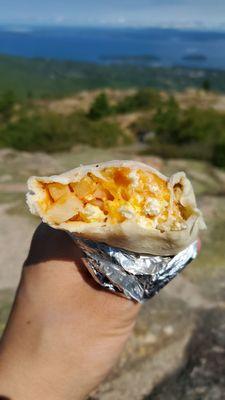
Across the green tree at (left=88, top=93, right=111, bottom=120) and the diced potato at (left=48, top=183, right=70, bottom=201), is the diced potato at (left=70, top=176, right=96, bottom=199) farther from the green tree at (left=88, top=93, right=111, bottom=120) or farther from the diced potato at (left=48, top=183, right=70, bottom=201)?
the green tree at (left=88, top=93, right=111, bottom=120)

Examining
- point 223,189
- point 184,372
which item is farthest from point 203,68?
point 184,372

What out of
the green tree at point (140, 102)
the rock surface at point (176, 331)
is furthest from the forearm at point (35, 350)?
the green tree at point (140, 102)

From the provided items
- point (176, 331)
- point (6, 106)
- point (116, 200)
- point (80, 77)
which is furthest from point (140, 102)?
point (116, 200)

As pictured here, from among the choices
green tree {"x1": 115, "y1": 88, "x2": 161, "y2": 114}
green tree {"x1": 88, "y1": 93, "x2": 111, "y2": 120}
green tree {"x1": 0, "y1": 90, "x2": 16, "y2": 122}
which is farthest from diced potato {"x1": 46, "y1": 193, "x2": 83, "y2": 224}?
green tree {"x1": 115, "y1": 88, "x2": 161, "y2": 114}

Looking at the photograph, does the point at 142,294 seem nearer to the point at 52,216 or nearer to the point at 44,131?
the point at 52,216

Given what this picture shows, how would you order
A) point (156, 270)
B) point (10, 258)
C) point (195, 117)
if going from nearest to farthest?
point (156, 270) < point (10, 258) < point (195, 117)

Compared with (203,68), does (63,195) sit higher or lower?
higher
